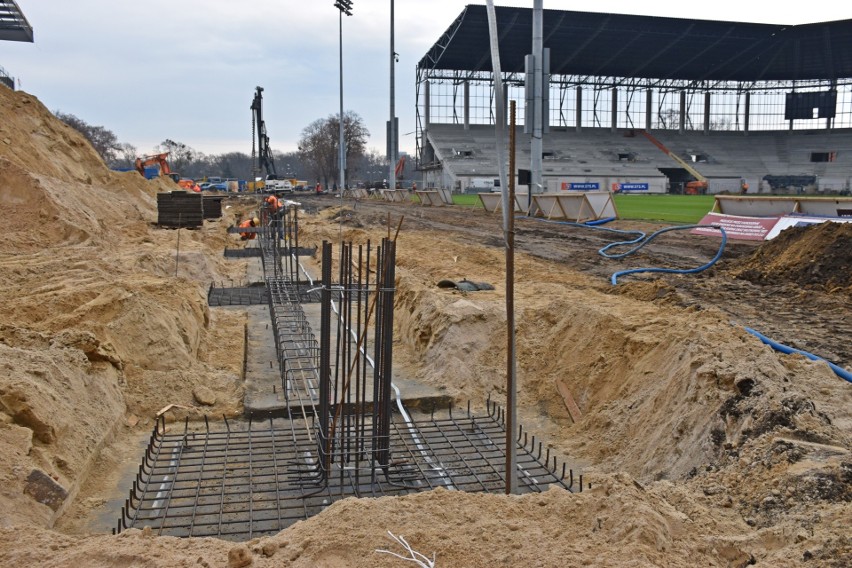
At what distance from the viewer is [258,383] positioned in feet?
30.6

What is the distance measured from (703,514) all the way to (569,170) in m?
62.1

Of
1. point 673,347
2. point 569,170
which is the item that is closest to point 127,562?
point 673,347

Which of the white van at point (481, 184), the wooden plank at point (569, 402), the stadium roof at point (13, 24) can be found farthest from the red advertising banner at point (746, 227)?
the white van at point (481, 184)

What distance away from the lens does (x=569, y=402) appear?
8.35 m

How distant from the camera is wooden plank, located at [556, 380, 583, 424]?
26.6 ft

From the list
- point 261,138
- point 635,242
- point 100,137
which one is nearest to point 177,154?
point 100,137

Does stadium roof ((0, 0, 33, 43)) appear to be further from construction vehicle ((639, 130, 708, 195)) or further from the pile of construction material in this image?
construction vehicle ((639, 130, 708, 195))

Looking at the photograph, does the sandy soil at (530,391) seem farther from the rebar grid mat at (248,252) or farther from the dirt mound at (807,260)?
the rebar grid mat at (248,252)

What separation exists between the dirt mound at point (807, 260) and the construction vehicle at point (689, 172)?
157 feet

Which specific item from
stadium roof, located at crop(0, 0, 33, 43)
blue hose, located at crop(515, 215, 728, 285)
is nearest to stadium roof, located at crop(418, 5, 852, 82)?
stadium roof, located at crop(0, 0, 33, 43)

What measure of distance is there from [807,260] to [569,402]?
7.84 metres

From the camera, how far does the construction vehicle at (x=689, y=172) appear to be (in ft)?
199

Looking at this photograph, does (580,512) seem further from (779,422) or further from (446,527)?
(779,422)

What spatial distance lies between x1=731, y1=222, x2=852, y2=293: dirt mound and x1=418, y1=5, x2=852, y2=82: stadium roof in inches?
1789
